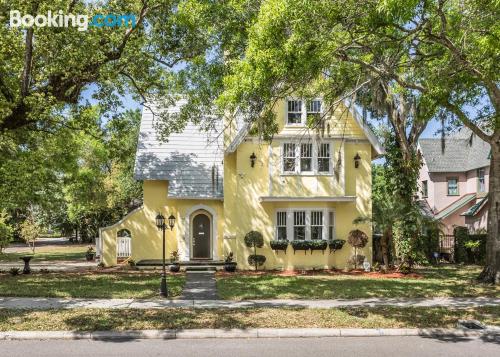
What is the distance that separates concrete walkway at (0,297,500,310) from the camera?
1234 centimetres

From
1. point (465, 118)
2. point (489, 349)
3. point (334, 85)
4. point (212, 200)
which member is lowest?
point (489, 349)

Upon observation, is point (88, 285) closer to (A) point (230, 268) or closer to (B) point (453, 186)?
(A) point (230, 268)

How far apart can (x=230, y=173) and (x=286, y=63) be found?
12.2 meters

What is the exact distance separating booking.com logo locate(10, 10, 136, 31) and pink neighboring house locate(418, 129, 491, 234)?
85.2 feet

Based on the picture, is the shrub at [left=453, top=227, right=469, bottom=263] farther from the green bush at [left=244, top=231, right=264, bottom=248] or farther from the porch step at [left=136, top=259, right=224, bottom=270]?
the porch step at [left=136, top=259, right=224, bottom=270]

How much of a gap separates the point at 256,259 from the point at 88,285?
788cm

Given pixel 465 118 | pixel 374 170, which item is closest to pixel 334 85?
pixel 465 118

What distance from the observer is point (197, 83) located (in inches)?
687

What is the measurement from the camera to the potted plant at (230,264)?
20781mm

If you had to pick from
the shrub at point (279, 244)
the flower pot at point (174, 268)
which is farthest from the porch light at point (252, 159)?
the flower pot at point (174, 268)

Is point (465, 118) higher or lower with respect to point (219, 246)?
higher

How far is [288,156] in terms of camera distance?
21.5 metres

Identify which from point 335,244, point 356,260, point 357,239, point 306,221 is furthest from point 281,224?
point 356,260

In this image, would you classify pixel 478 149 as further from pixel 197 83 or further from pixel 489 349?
pixel 489 349
